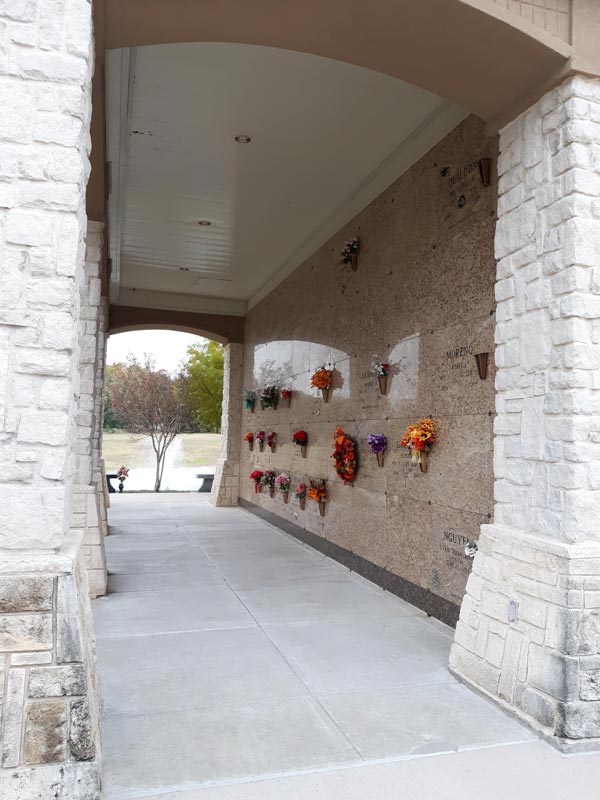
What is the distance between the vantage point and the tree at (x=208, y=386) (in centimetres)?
1559

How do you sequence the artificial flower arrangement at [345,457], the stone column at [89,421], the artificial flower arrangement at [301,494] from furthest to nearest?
the artificial flower arrangement at [301,494], the artificial flower arrangement at [345,457], the stone column at [89,421]

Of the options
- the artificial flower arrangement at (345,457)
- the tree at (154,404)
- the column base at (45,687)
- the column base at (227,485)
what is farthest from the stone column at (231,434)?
the column base at (45,687)

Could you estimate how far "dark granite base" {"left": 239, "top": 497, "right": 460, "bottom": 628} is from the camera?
3971 millimetres

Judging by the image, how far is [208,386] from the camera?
15.7m

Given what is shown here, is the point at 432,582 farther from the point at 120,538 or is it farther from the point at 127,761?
the point at 120,538

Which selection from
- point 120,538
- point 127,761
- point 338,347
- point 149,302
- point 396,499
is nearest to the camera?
point 127,761

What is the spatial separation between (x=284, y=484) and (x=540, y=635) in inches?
196

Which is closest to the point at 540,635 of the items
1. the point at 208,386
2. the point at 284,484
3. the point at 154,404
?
the point at 284,484

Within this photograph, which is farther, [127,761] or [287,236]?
[287,236]

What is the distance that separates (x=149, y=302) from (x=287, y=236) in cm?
368

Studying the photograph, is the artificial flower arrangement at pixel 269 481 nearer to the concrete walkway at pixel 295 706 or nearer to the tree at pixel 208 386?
the concrete walkway at pixel 295 706

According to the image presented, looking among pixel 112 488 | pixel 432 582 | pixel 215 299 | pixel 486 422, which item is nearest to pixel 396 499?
pixel 432 582

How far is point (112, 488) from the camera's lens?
40.9ft

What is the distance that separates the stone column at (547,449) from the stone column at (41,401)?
1723 millimetres
